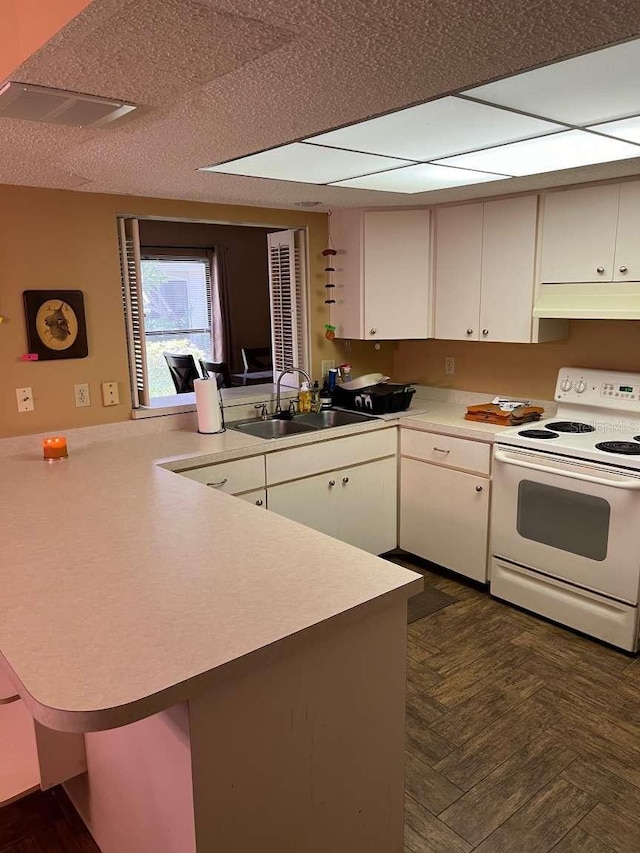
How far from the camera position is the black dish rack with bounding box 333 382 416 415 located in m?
3.66

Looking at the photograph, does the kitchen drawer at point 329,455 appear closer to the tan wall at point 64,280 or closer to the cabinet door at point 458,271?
the cabinet door at point 458,271

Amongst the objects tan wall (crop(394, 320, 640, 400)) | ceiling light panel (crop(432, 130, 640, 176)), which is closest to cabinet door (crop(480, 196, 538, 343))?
tan wall (crop(394, 320, 640, 400))

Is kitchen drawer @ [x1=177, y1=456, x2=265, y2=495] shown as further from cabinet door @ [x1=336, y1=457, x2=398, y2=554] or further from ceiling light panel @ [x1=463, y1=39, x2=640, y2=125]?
ceiling light panel @ [x1=463, y1=39, x2=640, y2=125]

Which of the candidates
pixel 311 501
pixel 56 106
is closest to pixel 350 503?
pixel 311 501

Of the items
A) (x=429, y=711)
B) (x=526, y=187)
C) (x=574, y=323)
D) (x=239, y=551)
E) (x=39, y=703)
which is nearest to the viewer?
(x=39, y=703)

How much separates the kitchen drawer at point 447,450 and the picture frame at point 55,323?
1.76 metres

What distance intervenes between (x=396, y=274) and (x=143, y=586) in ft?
8.76

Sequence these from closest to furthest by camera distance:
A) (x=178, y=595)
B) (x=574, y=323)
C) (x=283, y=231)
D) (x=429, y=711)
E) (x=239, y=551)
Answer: (x=178, y=595), (x=239, y=551), (x=429, y=711), (x=574, y=323), (x=283, y=231)

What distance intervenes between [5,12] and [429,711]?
8.17 feet

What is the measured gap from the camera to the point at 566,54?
131 cm

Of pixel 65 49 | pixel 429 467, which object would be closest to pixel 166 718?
pixel 65 49

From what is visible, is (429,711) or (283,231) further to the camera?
(283,231)

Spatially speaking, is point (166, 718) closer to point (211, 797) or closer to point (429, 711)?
point (211, 797)

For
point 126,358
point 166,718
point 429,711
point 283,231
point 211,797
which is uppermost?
point 283,231
